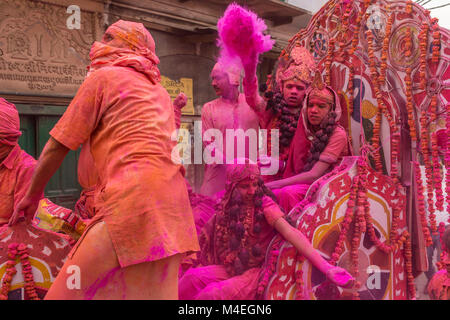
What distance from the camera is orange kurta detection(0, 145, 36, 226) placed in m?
2.64

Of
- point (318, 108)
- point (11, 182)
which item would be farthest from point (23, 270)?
point (318, 108)

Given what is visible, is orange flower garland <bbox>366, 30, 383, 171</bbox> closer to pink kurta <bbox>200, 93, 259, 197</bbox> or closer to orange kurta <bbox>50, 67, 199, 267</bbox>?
pink kurta <bbox>200, 93, 259, 197</bbox>

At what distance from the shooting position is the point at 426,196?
3064 millimetres

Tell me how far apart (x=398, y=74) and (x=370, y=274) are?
1439mm

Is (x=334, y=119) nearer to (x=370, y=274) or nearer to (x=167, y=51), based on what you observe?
(x=370, y=274)

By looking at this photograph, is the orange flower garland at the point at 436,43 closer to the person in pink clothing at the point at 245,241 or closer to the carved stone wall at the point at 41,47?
the person in pink clothing at the point at 245,241

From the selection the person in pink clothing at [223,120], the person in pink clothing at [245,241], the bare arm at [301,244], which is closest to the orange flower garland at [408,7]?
the person in pink clothing at [223,120]

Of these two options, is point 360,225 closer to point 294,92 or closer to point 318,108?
point 318,108

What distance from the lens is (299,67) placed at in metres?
3.54

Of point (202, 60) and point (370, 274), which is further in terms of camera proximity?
point (202, 60)

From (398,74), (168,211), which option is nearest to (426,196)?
(398,74)

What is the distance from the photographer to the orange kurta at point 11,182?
264cm

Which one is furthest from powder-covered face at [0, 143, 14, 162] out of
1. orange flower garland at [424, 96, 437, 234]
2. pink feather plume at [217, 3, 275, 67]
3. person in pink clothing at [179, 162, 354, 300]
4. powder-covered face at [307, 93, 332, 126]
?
orange flower garland at [424, 96, 437, 234]

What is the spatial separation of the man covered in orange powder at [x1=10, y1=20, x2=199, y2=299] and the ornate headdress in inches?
72.3
